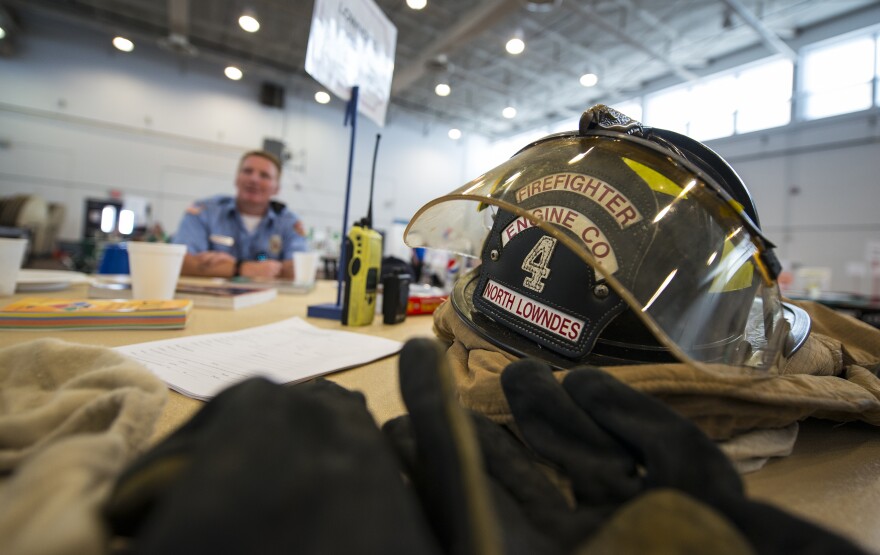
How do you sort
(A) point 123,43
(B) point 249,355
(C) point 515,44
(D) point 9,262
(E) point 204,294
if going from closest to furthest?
(B) point 249,355 → (D) point 9,262 → (E) point 204,294 → (C) point 515,44 → (A) point 123,43

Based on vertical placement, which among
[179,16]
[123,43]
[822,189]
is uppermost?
[179,16]

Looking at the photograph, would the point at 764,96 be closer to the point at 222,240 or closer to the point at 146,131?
the point at 222,240

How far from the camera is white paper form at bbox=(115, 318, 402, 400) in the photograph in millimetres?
392

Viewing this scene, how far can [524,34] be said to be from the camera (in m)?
4.41

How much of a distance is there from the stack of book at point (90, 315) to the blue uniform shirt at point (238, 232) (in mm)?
1271

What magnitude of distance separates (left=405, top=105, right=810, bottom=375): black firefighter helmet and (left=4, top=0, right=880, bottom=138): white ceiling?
138 inches

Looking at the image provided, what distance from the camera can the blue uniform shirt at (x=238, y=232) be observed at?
1854mm

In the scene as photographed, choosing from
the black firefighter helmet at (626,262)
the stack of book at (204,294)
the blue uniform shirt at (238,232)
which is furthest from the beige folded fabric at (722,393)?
the blue uniform shirt at (238,232)

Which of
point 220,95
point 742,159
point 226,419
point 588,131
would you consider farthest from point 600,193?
point 220,95

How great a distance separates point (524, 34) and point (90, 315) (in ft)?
16.3

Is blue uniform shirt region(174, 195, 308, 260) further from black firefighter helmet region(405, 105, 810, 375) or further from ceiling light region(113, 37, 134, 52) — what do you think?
ceiling light region(113, 37, 134, 52)

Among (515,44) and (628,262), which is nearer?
(628,262)

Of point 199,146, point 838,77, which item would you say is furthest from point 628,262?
point 199,146

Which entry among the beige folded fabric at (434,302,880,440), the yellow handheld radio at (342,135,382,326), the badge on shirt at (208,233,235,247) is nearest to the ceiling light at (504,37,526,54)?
the badge on shirt at (208,233,235,247)
